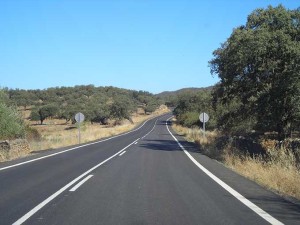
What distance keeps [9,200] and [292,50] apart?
1680cm

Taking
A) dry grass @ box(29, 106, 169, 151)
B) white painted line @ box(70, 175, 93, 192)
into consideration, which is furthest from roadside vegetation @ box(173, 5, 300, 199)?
dry grass @ box(29, 106, 169, 151)

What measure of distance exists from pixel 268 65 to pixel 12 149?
554 inches

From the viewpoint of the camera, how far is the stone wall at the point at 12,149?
21.6 m

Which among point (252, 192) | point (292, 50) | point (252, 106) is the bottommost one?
point (252, 192)

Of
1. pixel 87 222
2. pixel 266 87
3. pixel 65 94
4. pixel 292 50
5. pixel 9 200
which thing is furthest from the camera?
pixel 65 94

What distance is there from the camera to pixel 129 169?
51.4ft

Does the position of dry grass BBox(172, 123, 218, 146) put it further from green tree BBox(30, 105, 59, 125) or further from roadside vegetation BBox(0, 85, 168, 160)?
green tree BBox(30, 105, 59, 125)

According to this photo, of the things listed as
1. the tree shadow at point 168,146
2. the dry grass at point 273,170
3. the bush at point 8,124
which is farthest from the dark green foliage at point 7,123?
the dry grass at point 273,170

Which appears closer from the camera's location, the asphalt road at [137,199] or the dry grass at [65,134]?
the asphalt road at [137,199]

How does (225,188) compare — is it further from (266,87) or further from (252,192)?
(266,87)

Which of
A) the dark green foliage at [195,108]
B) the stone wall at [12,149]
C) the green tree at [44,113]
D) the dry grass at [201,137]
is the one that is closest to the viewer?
the stone wall at [12,149]

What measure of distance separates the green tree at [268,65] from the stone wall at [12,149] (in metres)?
12.2

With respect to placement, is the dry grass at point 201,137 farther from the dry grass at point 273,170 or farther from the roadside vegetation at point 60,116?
the dry grass at point 273,170

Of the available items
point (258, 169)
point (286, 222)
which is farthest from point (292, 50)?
point (286, 222)
